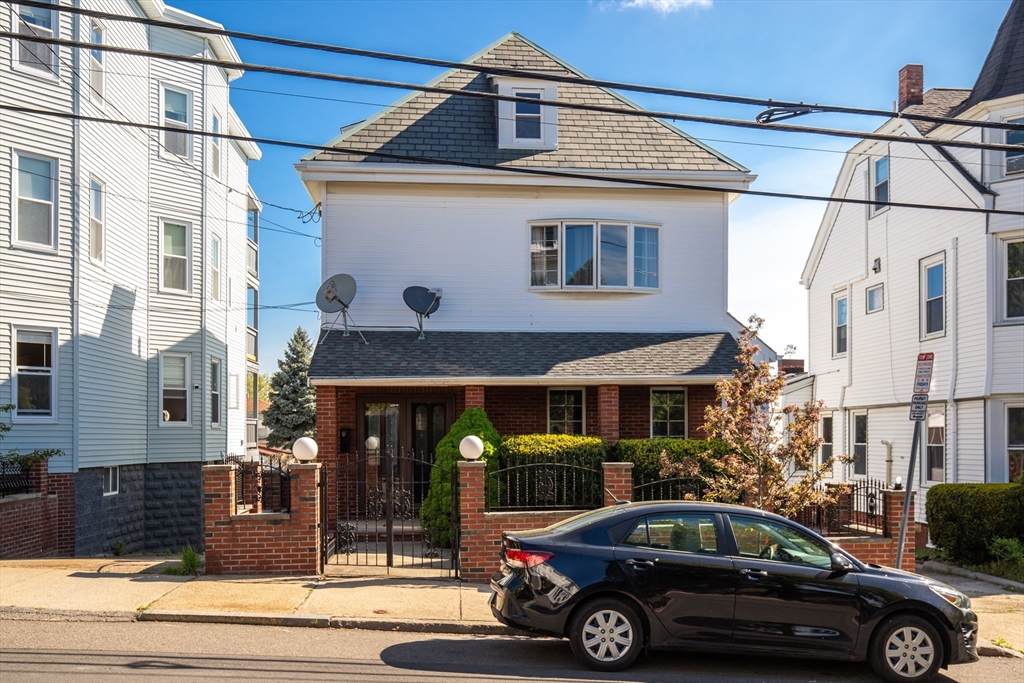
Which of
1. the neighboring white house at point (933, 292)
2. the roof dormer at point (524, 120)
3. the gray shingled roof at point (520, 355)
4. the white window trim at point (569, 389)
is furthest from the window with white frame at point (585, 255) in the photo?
the neighboring white house at point (933, 292)

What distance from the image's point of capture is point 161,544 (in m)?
21.1

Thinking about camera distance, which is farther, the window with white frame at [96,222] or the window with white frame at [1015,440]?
the window with white frame at [96,222]

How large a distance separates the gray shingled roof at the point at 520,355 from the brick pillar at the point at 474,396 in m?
0.28

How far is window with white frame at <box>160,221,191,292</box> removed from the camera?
21875 millimetres

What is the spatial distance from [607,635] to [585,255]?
10.4 metres

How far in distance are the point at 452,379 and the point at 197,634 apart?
23.9 ft

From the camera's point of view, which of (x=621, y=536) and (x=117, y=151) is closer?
(x=621, y=536)

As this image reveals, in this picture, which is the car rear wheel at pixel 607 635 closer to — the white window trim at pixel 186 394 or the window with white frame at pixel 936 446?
the window with white frame at pixel 936 446

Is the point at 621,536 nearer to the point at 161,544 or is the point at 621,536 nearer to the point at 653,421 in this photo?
the point at 653,421

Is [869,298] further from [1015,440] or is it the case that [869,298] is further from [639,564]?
[639,564]

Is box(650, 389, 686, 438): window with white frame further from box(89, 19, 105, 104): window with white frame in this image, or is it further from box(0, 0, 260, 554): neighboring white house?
box(89, 19, 105, 104): window with white frame

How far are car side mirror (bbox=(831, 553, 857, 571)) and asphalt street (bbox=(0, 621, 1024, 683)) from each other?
99cm

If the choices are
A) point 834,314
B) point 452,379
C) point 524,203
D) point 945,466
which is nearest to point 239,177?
point 524,203

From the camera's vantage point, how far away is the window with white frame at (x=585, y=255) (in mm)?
17422
